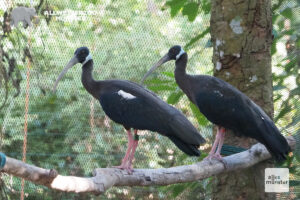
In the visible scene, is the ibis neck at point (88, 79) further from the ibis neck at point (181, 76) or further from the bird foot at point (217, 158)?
the bird foot at point (217, 158)

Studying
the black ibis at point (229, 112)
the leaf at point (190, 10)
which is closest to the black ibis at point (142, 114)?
A: the black ibis at point (229, 112)

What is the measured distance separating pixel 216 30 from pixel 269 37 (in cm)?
36

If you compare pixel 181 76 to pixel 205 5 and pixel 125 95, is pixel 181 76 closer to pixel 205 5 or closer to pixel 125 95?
pixel 125 95

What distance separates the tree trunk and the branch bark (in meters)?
0.28

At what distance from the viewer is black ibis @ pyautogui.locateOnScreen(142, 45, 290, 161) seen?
11.1 feet

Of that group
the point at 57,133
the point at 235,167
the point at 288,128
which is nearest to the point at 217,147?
the point at 235,167

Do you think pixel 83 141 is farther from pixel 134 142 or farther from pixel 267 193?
pixel 267 193

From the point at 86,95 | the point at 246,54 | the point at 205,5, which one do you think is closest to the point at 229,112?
the point at 246,54

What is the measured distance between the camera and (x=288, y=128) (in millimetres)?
3201

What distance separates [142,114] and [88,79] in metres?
0.62

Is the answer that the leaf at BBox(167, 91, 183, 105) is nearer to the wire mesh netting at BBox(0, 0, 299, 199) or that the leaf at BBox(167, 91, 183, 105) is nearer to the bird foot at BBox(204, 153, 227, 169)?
the wire mesh netting at BBox(0, 0, 299, 199)

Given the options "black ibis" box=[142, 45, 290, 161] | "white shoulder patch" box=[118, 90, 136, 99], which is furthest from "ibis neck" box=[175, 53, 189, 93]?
"white shoulder patch" box=[118, 90, 136, 99]

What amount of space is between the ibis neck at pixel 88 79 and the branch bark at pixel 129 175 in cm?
102

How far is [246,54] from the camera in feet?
12.6
